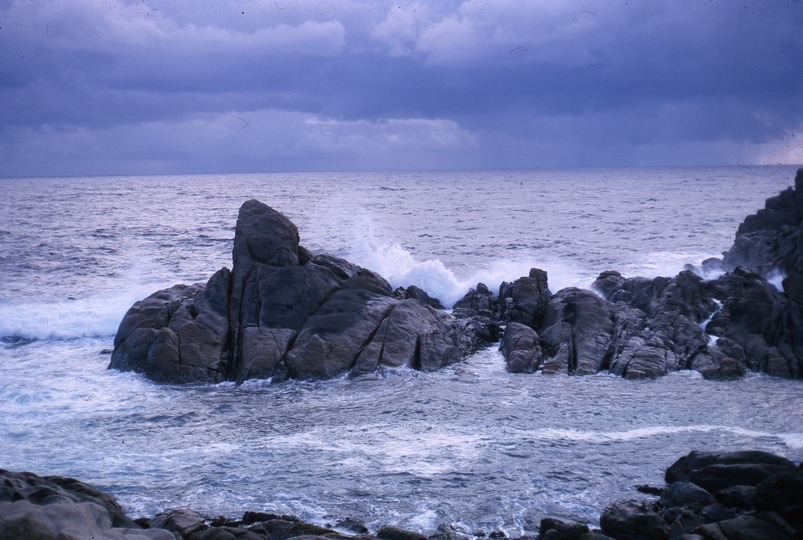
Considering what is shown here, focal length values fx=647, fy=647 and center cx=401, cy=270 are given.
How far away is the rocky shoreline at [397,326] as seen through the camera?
20.9 m

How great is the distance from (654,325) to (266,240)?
14.8 meters

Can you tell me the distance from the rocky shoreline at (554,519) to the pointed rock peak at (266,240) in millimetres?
13966

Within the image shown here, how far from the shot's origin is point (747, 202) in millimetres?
87750

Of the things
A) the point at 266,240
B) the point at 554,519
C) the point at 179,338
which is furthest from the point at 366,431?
the point at 266,240

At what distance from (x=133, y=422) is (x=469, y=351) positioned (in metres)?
11.7

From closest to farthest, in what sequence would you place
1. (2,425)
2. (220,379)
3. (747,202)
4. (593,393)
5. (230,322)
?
1. (2,425)
2. (593,393)
3. (220,379)
4. (230,322)
5. (747,202)

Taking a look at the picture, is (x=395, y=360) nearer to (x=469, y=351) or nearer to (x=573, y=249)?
(x=469, y=351)

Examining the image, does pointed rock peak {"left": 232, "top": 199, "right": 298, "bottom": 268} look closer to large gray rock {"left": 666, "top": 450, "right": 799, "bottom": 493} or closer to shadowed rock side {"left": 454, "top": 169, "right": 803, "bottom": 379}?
shadowed rock side {"left": 454, "top": 169, "right": 803, "bottom": 379}

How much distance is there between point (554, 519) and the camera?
1084 cm

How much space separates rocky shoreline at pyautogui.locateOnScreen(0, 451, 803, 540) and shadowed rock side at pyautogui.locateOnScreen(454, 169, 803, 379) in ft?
27.5

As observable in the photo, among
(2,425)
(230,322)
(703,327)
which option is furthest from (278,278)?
(703,327)

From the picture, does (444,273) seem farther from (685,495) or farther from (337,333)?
(685,495)

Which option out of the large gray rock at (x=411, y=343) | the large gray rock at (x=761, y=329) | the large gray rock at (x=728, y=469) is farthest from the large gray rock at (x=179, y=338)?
the large gray rock at (x=761, y=329)

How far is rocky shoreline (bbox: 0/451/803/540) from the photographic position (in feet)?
30.6
